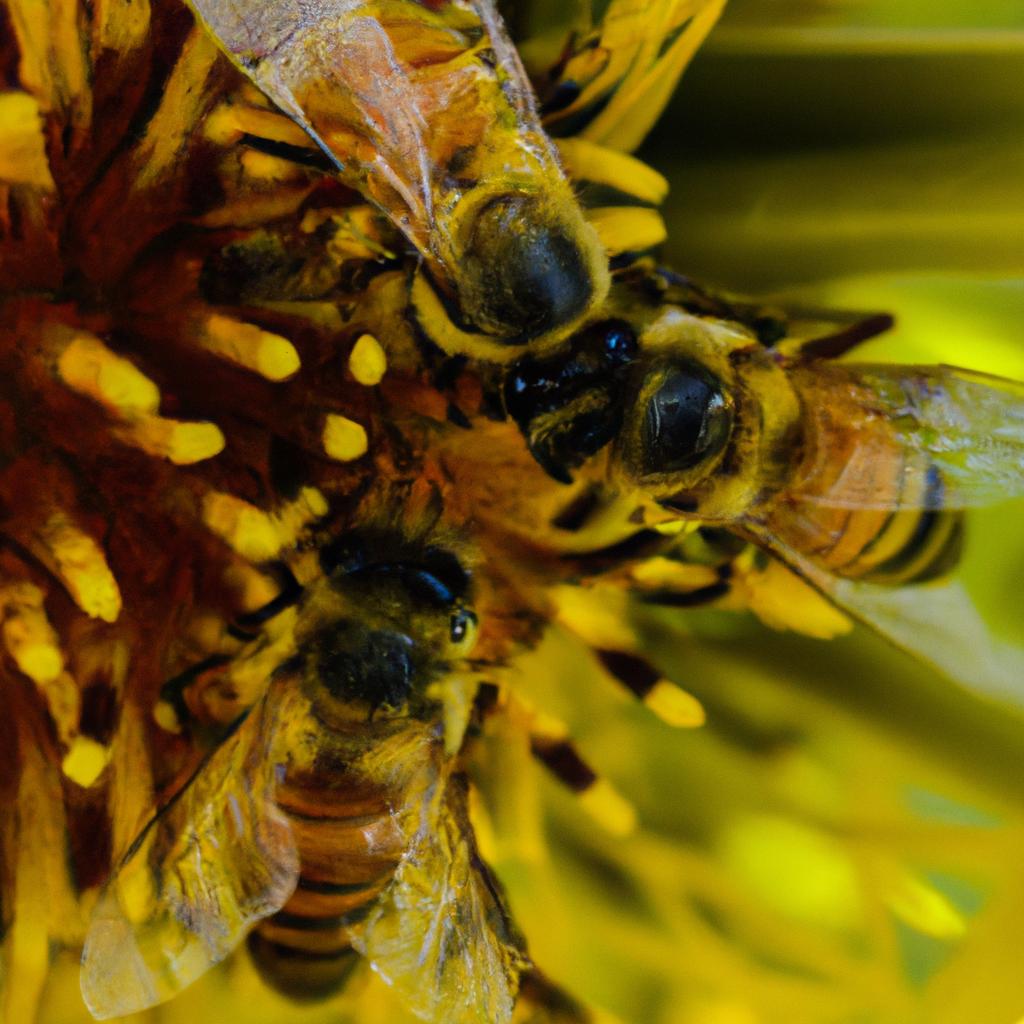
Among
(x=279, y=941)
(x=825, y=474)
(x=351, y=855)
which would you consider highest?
(x=825, y=474)

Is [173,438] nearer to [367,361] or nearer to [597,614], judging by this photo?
[367,361]

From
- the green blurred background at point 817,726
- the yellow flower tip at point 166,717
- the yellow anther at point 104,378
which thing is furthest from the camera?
the green blurred background at point 817,726

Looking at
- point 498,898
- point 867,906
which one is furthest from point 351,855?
point 867,906

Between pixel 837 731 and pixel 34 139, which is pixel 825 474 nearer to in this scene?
pixel 837 731

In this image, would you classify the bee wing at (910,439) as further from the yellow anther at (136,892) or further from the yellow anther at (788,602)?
the yellow anther at (136,892)

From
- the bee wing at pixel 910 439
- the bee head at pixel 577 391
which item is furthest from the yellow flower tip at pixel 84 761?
the bee wing at pixel 910 439

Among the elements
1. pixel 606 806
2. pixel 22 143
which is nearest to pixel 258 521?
pixel 22 143
